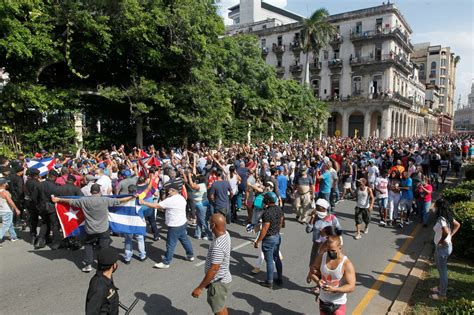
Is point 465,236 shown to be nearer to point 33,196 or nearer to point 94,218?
point 94,218

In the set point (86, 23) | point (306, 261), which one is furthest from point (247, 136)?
point (306, 261)

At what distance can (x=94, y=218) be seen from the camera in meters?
6.43

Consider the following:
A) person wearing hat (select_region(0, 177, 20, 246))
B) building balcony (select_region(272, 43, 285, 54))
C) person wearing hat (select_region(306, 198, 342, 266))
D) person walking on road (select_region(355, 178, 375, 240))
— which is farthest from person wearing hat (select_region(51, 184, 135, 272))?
building balcony (select_region(272, 43, 285, 54))

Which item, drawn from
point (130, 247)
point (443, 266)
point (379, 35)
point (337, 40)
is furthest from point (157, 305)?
point (337, 40)

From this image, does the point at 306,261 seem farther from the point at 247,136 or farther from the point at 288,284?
the point at 247,136

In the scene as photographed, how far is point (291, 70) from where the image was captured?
5656 cm

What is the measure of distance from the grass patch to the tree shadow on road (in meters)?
3.57

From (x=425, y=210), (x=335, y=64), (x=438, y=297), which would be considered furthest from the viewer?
(x=335, y=64)

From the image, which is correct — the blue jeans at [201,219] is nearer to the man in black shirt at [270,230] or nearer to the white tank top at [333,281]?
the man in black shirt at [270,230]

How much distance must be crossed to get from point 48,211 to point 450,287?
8141 mm

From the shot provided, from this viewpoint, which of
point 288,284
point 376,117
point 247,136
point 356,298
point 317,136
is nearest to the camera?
point 356,298

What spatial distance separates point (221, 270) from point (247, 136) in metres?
23.9

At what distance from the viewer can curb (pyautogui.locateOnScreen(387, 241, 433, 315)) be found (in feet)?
17.6

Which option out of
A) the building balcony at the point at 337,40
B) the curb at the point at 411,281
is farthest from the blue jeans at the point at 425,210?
the building balcony at the point at 337,40
